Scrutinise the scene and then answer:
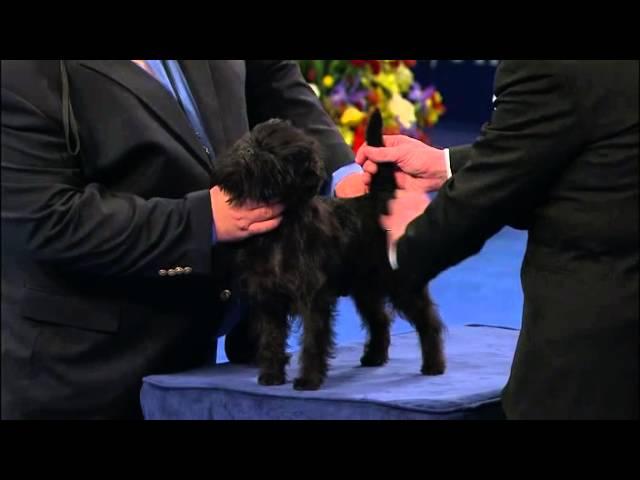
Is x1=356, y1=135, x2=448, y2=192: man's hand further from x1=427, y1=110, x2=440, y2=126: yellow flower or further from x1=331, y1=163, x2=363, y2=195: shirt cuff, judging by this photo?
x1=427, y1=110, x2=440, y2=126: yellow flower

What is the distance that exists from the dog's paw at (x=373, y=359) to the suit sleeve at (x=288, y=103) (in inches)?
18.1

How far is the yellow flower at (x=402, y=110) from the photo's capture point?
5.84 meters

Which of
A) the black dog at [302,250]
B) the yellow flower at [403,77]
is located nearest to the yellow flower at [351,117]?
the yellow flower at [403,77]

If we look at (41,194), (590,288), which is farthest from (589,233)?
(41,194)

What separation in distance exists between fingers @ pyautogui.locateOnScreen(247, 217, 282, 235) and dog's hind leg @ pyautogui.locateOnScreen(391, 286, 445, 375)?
392 millimetres

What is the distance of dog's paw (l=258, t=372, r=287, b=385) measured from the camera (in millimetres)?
2082

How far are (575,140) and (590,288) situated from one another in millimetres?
221

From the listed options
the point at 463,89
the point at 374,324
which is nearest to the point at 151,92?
the point at 374,324

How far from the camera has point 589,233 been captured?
1531 millimetres

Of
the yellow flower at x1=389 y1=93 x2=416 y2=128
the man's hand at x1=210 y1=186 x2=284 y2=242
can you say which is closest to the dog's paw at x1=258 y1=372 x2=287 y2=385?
the man's hand at x1=210 y1=186 x2=284 y2=242

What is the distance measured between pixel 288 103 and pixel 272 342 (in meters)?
0.67

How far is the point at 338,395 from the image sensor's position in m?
1.91

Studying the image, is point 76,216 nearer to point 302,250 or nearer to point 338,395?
point 302,250
